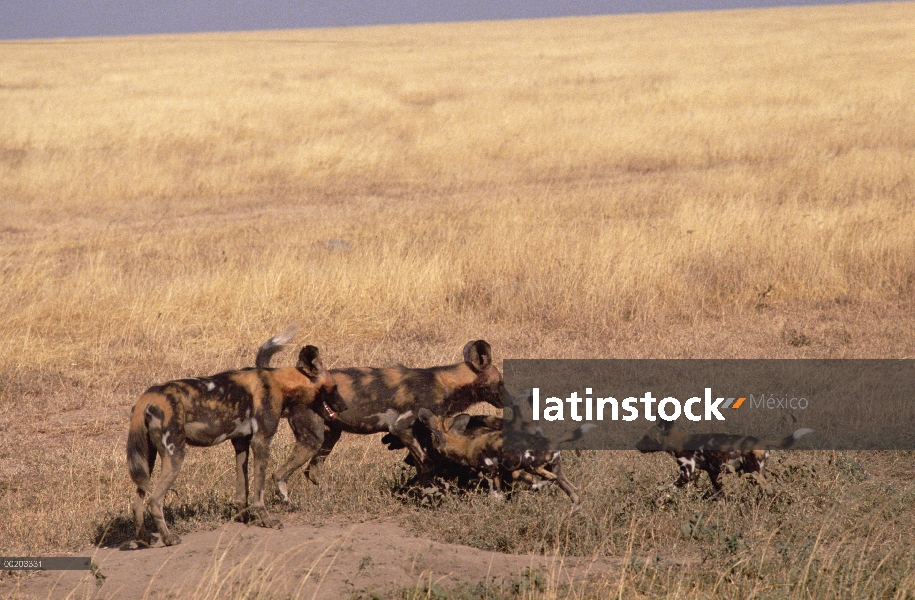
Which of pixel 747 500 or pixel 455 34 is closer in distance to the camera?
pixel 747 500

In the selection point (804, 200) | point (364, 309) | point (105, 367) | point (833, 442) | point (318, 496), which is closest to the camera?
point (318, 496)

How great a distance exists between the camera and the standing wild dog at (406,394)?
20.2 feet

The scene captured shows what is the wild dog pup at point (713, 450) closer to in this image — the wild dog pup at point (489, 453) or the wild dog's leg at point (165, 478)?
the wild dog pup at point (489, 453)

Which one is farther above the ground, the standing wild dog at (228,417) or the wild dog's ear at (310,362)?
the wild dog's ear at (310,362)

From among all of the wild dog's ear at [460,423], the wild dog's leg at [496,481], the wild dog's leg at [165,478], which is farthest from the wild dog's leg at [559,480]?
the wild dog's leg at [165,478]

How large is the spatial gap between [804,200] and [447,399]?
10.1 m

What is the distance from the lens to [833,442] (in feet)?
22.6

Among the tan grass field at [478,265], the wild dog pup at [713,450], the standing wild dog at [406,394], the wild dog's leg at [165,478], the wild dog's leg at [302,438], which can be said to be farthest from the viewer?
the standing wild dog at [406,394]

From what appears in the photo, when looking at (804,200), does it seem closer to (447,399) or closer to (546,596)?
Result: (447,399)

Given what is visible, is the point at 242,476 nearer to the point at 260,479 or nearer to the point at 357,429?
the point at 260,479

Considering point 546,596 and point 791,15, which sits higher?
point 791,15

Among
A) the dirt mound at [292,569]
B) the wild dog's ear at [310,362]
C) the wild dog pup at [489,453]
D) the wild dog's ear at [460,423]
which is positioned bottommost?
the dirt mound at [292,569]

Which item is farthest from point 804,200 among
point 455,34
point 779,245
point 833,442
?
point 455,34

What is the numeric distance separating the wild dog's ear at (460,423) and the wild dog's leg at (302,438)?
29.9 inches
